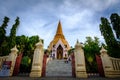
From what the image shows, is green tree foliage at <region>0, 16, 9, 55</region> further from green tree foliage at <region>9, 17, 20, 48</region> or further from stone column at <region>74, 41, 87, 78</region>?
stone column at <region>74, 41, 87, 78</region>

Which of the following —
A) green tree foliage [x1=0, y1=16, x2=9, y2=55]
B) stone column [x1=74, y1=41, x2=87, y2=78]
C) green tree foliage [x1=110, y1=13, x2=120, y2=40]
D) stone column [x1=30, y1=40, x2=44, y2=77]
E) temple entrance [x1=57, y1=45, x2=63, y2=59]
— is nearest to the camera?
stone column [x1=74, y1=41, x2=87, y2=78]

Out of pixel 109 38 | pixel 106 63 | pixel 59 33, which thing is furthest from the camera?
pixel 59 33

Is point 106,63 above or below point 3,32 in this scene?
below

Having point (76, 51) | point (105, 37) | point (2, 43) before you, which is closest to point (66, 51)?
point (105, 37)

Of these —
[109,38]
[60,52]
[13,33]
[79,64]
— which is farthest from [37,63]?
[60,52]

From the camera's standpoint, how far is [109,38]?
15367 millimetres

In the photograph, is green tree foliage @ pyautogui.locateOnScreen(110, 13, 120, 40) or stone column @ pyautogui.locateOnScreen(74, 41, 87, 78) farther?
green tree foliage @ pyautogui.locateOnScreen(110, 13, 120, 40)

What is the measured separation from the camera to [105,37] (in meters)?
15.9

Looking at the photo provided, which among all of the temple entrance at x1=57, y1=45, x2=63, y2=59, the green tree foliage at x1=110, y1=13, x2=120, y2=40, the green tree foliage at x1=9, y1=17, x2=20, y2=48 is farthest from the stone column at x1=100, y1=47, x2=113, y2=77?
the temple entrance at x1=57, y1=45, x2=63, y2=59

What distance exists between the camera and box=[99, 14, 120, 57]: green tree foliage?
1435 centimetres

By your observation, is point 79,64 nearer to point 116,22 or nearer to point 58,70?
point 58,70

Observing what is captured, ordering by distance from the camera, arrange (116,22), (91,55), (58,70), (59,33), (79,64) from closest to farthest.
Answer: (79,64) → (116,22) → (58,70) → (91,55) → (59,33)

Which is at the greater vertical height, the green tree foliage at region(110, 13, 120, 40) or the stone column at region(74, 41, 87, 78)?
the green tree foliage at region(110, 13, 120, 40)

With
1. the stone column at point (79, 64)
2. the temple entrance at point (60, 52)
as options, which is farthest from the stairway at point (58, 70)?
the temple entrance at point (60, 52)
